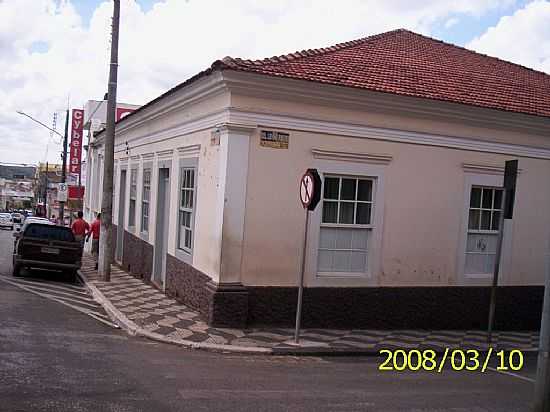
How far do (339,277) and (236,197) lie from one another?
2421 millimetres

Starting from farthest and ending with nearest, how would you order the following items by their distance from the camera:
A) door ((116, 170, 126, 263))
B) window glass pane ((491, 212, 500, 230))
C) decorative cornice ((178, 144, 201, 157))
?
1. door ((116, 170, 126, 263))
2. window glass pane ((491, 212, 500, 230))
3. decorative cornice ((178, 144, 201, 157))

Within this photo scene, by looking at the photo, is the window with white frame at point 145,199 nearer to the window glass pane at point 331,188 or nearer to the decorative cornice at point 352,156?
the window glass pane at point 331,188

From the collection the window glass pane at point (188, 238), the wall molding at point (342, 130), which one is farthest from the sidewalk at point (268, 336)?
the wall molding at point (342, 130)

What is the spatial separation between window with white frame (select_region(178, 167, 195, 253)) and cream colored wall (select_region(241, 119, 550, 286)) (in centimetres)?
208

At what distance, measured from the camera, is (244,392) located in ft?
21.0

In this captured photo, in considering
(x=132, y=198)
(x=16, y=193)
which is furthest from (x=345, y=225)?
(x=16, y=193)

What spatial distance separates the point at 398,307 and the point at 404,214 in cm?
171

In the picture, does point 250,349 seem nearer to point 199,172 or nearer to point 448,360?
point 448,360

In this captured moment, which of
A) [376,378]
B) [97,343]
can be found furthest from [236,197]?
[376,378]

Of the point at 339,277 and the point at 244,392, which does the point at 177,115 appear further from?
the point at 244,392

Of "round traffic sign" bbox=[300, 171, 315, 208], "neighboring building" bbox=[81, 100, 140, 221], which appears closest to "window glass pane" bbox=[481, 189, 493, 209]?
"round traffic sign" bbox=[300, 171, 315, 208]

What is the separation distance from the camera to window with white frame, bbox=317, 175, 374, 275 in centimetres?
1074

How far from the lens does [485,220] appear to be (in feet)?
39.5

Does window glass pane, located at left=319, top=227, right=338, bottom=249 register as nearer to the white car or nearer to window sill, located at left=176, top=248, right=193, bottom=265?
window sill, located at left=176, top=248, right=193, bottom=265
